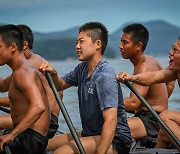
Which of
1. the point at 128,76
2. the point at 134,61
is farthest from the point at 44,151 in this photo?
the point at 134,61

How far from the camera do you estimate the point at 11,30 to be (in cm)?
567

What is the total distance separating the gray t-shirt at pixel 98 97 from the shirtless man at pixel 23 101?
413 millimetres

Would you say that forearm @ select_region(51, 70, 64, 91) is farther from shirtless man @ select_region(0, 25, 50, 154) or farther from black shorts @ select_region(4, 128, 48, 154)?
black shorts @ select_region(4, 128, 48, 154)

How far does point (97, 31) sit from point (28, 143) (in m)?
1.35

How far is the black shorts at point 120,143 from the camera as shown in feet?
18.2

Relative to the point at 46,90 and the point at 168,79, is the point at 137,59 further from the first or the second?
the point at 46,90

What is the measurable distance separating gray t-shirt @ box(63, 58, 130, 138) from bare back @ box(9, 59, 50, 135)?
413 millimetres

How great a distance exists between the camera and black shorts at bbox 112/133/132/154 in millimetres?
5547

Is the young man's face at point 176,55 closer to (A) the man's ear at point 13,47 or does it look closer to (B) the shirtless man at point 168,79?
(B) the shirtless man at point 168,79

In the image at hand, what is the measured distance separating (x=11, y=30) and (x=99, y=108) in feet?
3.99

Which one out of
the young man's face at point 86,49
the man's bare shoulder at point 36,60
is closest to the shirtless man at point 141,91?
the man's bare shoulder at point 36,60

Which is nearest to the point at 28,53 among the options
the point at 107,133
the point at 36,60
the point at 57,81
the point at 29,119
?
the point at 36,60

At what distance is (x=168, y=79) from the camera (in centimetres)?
661

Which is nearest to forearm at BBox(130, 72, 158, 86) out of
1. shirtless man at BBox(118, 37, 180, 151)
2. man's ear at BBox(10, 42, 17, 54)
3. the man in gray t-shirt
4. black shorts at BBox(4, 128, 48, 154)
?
shirtless man at BBox(118, 37, 180, 151)
